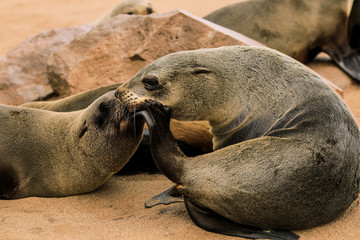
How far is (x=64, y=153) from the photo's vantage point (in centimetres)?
421

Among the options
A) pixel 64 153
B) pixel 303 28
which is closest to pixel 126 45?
pixel 64 153

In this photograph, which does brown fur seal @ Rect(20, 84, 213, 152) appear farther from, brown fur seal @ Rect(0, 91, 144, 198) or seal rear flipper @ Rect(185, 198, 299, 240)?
seal rear flipper @ Rect(185, 198, 299, 240)

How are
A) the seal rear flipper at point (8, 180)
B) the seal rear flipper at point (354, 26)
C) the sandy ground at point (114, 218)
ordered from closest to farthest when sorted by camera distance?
the sandy ground at point (114, 218)
the seal rear flipper at point (8, 180)
the seal rear flipper at point (354, 26)

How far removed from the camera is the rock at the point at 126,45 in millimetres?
5801

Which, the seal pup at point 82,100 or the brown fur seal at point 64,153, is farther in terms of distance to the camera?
the seal pup at point 82,100

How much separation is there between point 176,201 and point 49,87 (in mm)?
4018

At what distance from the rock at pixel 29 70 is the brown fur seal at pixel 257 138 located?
4060 mm

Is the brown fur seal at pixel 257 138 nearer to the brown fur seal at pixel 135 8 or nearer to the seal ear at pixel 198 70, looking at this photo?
the seal ear at pixel 198 70

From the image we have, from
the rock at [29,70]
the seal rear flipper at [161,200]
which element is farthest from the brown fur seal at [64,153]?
the rock at [29,70]

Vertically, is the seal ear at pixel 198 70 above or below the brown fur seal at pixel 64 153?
above

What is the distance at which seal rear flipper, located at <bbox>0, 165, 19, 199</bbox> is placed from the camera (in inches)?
163

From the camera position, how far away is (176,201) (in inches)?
154

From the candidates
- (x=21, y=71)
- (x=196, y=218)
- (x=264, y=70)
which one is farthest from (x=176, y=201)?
(x=21, y=71)

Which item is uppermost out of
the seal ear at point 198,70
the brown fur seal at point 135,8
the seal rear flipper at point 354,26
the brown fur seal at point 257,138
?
the seal ear at point 198,70
